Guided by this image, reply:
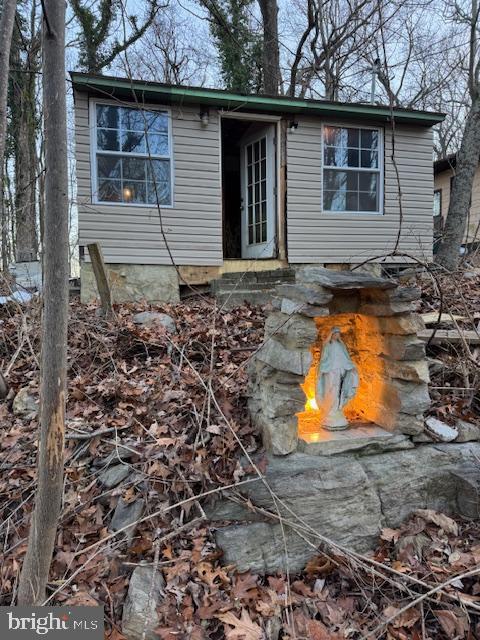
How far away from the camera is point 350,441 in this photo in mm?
2799

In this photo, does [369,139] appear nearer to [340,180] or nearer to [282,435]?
[340,180]

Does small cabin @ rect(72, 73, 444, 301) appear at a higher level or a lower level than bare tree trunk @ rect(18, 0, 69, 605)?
higher

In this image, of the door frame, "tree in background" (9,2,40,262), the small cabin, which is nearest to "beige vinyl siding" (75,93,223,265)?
the small cabin

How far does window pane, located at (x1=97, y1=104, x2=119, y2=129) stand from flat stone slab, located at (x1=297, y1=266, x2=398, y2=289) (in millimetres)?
5489

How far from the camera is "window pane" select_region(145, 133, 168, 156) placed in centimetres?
688

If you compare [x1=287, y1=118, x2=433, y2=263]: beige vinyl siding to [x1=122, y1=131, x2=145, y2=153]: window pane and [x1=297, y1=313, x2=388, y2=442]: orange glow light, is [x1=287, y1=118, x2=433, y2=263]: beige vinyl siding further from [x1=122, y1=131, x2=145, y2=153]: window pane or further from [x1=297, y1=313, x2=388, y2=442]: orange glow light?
[x1=297, y1=313, x2=388, y2=442]: orange glow light

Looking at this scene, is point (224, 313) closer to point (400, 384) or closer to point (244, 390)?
point (244, 390)

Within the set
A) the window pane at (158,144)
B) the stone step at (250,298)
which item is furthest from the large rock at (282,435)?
the window pane at (158,144)

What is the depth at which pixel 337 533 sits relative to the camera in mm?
2627

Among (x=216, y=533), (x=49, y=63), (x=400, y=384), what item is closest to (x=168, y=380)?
(x=216, y=533)

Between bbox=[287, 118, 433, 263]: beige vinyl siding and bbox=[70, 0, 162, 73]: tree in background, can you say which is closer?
bbox=[287, 118, 433, 263]: beige vinyl siding

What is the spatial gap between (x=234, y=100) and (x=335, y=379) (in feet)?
19.1

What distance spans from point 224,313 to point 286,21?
42.1ft

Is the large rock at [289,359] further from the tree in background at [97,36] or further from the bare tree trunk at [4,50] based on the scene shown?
the tree in background at [97,36]
